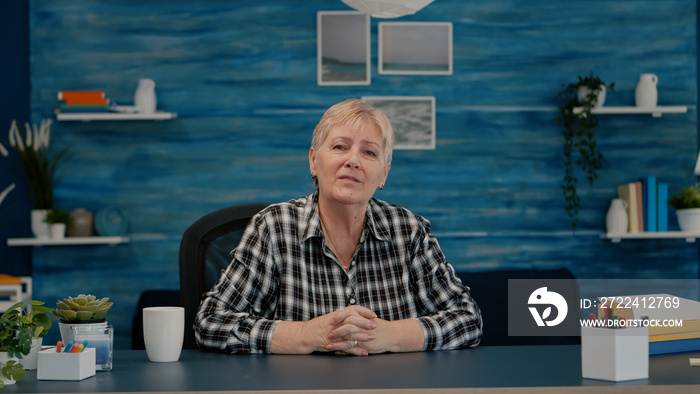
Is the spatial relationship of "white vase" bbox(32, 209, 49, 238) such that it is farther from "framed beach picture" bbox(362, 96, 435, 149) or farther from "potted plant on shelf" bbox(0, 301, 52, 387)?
"potted plant on shelf" bbox(0, 301, 52, 387)

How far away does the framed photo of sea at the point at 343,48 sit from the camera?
379cm

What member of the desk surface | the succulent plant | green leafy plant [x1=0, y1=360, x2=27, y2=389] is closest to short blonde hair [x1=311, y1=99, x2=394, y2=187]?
the desk surface

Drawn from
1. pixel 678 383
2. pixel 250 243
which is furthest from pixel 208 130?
pixel 678 383

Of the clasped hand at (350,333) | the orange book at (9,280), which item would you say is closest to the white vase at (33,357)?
the clasped hand at (350,333)

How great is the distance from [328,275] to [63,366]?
761 millimetres

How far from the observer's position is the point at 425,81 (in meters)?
3.82

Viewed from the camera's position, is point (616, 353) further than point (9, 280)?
No

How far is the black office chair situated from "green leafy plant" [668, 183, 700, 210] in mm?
2527

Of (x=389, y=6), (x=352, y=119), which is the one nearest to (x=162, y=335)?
(x=352, y=119)

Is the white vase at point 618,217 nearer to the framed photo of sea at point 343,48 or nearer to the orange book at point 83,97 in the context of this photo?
the framed photo of sea at point 343,48

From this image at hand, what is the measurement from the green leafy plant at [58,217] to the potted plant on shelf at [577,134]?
8.23 feet

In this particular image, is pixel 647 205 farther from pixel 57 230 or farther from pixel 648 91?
pixel 57 230

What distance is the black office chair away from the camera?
6.48 feet

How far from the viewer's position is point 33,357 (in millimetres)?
1342
